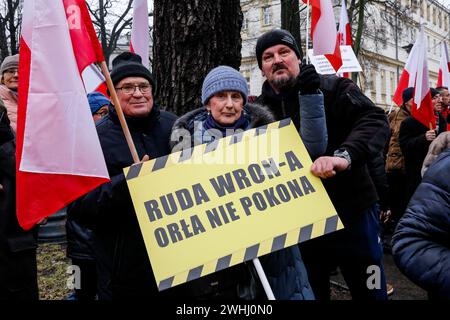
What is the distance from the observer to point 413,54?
20.3 feet

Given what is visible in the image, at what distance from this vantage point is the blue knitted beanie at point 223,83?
244 centimetres

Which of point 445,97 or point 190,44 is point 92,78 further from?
point 445,97

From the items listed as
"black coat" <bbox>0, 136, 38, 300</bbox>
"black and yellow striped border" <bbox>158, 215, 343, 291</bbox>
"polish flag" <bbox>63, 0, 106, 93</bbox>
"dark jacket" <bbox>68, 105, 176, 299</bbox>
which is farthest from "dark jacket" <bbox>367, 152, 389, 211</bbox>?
"black coat" <bbox>0, 136, 38, 300</bbox>

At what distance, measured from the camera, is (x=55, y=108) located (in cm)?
214

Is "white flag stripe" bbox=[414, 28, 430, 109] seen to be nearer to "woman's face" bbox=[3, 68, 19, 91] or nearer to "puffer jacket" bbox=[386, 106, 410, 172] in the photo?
"puffer jacket" bbox=[386, 106, 410, 172]

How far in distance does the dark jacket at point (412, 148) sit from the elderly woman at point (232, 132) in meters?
3.79

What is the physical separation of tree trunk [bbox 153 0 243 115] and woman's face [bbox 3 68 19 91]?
1287mm

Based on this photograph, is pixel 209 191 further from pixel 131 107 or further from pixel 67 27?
pixel 67 27

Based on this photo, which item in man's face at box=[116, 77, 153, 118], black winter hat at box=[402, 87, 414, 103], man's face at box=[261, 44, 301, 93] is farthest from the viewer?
black winter hat at box=[402, 87, 414, 103]

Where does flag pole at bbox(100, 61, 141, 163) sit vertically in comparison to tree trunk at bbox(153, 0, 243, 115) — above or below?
below

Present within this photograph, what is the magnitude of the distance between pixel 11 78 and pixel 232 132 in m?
2.53

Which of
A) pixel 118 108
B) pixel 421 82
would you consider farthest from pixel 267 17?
pixel 118 108

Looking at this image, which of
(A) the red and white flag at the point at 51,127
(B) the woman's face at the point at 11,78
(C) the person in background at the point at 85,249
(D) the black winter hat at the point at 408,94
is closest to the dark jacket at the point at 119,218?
(A) the red and white flag at the point at 51,127

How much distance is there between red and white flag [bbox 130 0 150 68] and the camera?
4.05 m
